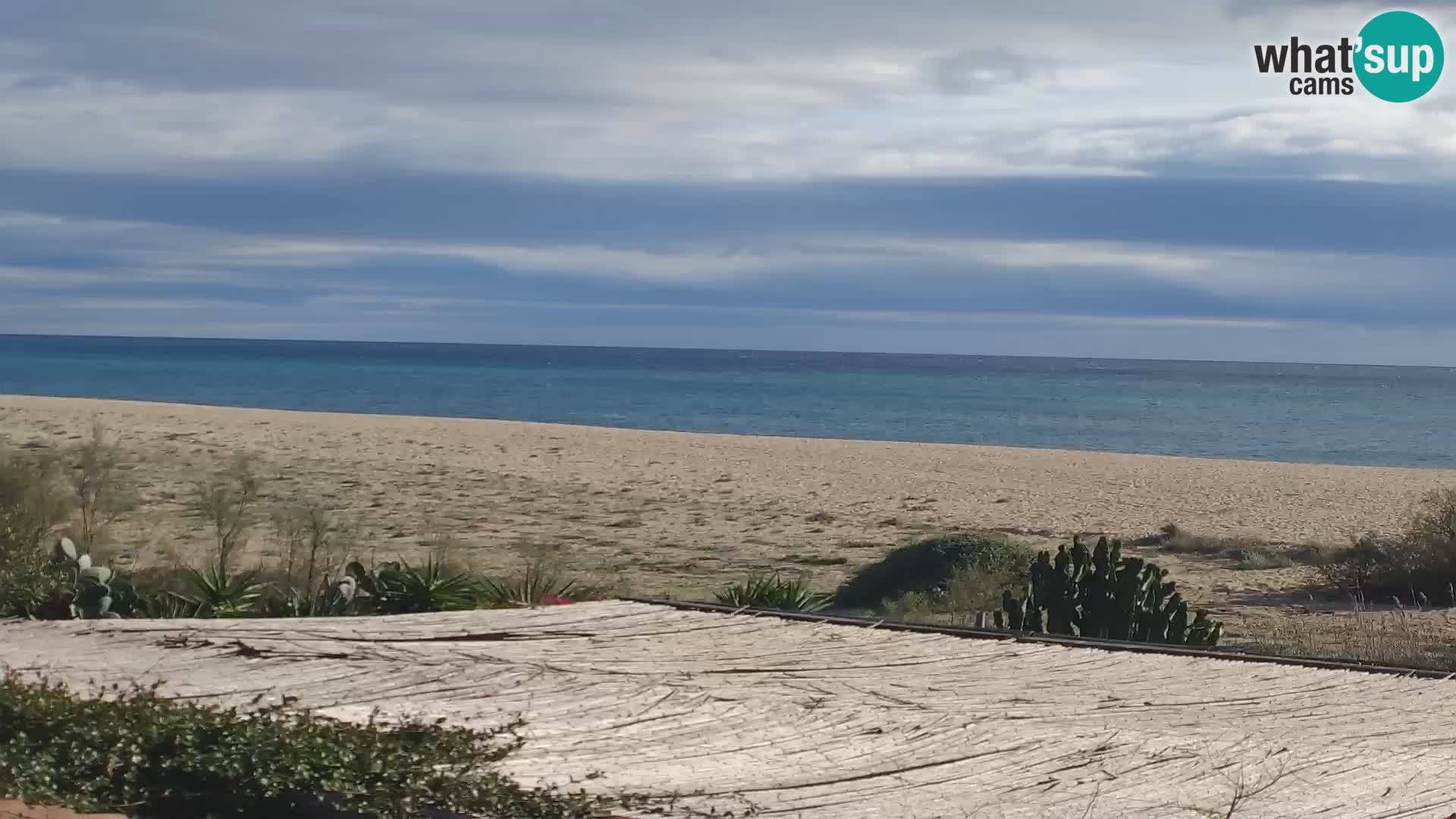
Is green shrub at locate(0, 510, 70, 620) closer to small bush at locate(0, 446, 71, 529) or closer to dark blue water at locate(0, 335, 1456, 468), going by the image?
small bush at locate(0, 446, 71, 529)

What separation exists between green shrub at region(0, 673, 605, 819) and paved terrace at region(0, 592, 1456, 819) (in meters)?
0.34

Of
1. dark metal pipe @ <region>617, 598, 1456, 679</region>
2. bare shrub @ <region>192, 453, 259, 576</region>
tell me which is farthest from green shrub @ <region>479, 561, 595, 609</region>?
bare shrub @ <region>192, 453, 259, 576</region>

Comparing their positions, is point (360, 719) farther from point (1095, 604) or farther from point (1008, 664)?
point (1095, 604)

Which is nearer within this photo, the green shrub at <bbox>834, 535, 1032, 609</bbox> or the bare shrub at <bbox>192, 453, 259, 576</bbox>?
the bare shrub at <bbox>192, 453, 259, 576</bbox>

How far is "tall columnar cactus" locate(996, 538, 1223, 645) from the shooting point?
9.90 m

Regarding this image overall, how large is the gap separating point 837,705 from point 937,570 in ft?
28.7

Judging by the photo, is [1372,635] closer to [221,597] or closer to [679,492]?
[221,597]

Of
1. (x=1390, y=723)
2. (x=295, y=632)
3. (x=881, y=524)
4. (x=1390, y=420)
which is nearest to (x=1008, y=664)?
(x=1390, y=723)

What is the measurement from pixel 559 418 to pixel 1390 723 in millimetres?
61450

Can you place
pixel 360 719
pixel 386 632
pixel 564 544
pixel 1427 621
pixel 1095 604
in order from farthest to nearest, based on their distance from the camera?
pixel 564 544 < pixel 1427 621 < pixel 1095 604 < pixel 386 632 < pixel 360 719

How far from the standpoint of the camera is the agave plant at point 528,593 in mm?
9562

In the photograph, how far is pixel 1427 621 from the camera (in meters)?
13.6

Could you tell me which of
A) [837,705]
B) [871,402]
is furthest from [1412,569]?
[871,402]

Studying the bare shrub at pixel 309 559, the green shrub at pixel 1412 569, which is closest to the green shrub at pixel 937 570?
the green shrub at pixel 1412 569
